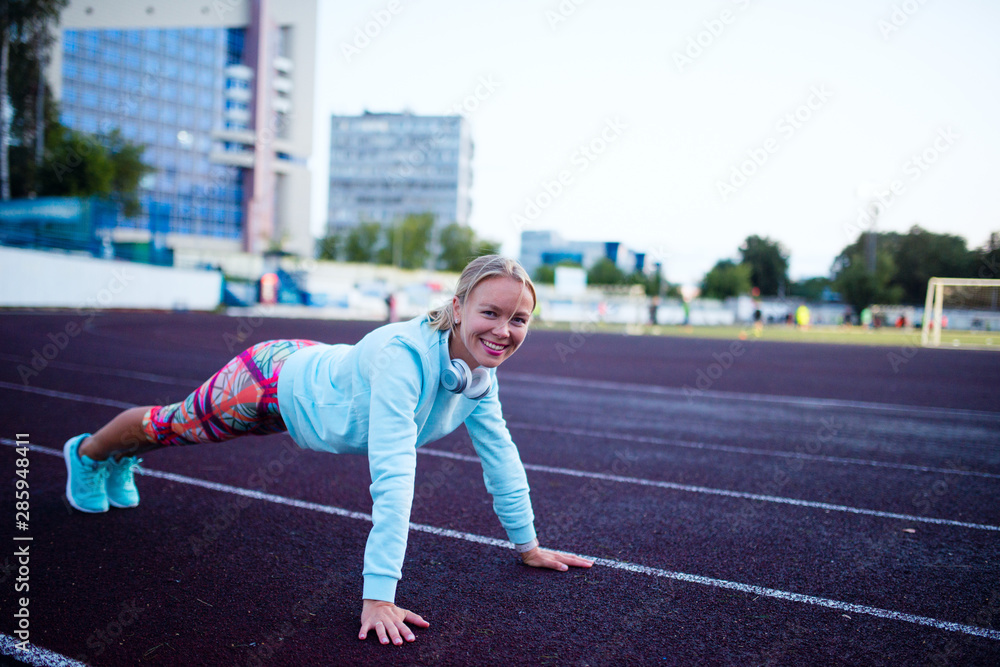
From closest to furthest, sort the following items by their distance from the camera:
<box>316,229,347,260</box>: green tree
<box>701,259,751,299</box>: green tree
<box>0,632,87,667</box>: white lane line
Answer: <box>0,632,87,667</box>: white lane line, <box>701,259,751,299</box>: green tree, <box>316,229,347,260</box>: green tree

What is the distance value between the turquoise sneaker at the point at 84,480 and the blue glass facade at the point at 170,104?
88.7 metres

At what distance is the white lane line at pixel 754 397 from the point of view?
9.88 meters

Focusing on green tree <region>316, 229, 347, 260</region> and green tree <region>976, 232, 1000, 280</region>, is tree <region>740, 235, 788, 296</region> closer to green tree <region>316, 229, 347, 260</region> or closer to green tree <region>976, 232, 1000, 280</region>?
green tree <region>976, 232, 1000, 280</region>

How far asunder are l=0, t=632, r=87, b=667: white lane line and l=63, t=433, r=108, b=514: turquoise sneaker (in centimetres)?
144

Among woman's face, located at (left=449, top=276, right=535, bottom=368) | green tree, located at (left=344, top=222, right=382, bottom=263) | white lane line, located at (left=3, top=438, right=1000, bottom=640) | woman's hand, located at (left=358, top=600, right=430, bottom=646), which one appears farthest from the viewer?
Result: green tree, located at (left=344, top=222, right=382, bottom=263)

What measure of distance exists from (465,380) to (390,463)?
43 centimetres

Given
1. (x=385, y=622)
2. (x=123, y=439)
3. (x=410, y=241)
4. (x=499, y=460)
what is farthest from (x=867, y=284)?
(x=385, y=622)

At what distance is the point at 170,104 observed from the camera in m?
93.9

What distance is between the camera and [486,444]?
3.03 meters

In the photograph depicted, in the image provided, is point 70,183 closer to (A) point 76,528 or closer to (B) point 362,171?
(A) point 76,528

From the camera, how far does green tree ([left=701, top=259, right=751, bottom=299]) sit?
85.5 meters

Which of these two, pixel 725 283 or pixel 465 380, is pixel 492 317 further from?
pixel 725 283

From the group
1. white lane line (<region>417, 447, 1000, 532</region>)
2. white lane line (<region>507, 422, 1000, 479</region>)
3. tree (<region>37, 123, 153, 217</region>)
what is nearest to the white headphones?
white lane line (<region>417, 447, 1000, 532</region>)

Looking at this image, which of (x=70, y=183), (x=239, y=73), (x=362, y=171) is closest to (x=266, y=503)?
(x=70, y=183)
